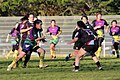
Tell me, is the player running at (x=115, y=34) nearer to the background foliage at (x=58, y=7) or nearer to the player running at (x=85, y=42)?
the player running at (x=85, y=42)

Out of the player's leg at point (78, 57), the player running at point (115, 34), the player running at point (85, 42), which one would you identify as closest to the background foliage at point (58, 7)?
the player running at point (115, 34)

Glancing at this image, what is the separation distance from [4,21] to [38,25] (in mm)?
14065

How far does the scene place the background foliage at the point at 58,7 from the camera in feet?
134

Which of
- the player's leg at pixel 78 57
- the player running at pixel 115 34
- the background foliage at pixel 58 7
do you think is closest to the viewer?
the player's leg at pixel 78 57

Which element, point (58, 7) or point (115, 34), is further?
point (58, 7)

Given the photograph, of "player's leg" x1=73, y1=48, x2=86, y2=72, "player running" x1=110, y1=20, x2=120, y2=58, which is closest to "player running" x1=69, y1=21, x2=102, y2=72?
"player's leg" x1=73, y1=48, x2=86, y2=72

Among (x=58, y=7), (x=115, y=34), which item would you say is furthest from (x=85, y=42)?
(x=58, y=7)

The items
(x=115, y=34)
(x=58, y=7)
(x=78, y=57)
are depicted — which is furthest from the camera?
(x=58, y=7)

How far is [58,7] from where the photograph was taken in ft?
140

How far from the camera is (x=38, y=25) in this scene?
19281 millimetres

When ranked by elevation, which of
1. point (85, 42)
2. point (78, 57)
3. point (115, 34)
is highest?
point (85, 42)

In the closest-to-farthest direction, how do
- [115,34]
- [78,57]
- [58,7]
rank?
[78,57]
[115,34]
[58,7]

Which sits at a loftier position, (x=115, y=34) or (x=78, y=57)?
(x=78, y=57)

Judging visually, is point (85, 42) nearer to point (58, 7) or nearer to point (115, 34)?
point (115, 34)
